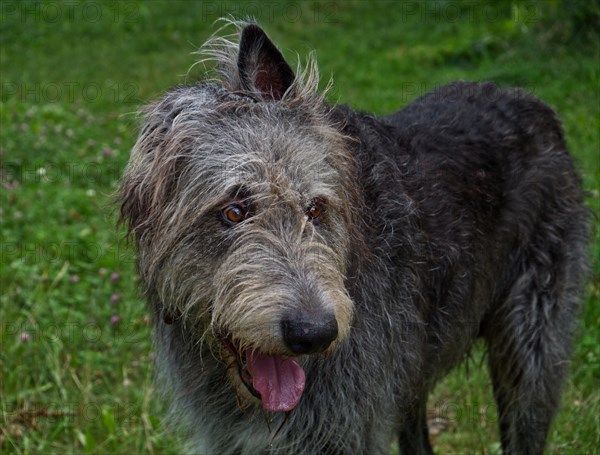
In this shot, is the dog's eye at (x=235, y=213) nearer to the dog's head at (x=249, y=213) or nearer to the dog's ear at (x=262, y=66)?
the dog's head at (x=249, y=213)

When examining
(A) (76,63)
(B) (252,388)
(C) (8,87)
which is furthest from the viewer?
(A) (76,63)

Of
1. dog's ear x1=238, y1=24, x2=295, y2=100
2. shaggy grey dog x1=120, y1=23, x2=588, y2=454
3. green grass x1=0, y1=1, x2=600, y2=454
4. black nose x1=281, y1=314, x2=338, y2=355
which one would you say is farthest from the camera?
green grass x1=0, y1=1, x2=600, y2=454

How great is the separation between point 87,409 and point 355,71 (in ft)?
31.4

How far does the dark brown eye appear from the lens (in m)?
3.35

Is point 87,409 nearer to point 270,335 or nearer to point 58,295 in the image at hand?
point 58,295

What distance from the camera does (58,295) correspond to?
253 inches

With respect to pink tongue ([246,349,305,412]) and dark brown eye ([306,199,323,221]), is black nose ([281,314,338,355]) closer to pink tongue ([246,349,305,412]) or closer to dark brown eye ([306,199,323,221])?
pink tongue ([246,349,305,412])

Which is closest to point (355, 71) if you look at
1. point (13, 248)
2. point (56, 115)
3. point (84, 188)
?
point (56, 115)

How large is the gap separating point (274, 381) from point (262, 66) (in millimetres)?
1248

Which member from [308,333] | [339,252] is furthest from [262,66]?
[308,333]

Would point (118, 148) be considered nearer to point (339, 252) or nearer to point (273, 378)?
point (339, 252)

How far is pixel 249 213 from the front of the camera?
3.29 metres

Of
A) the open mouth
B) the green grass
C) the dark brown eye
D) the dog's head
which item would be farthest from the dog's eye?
the green grass

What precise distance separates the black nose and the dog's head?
0.03 ft
